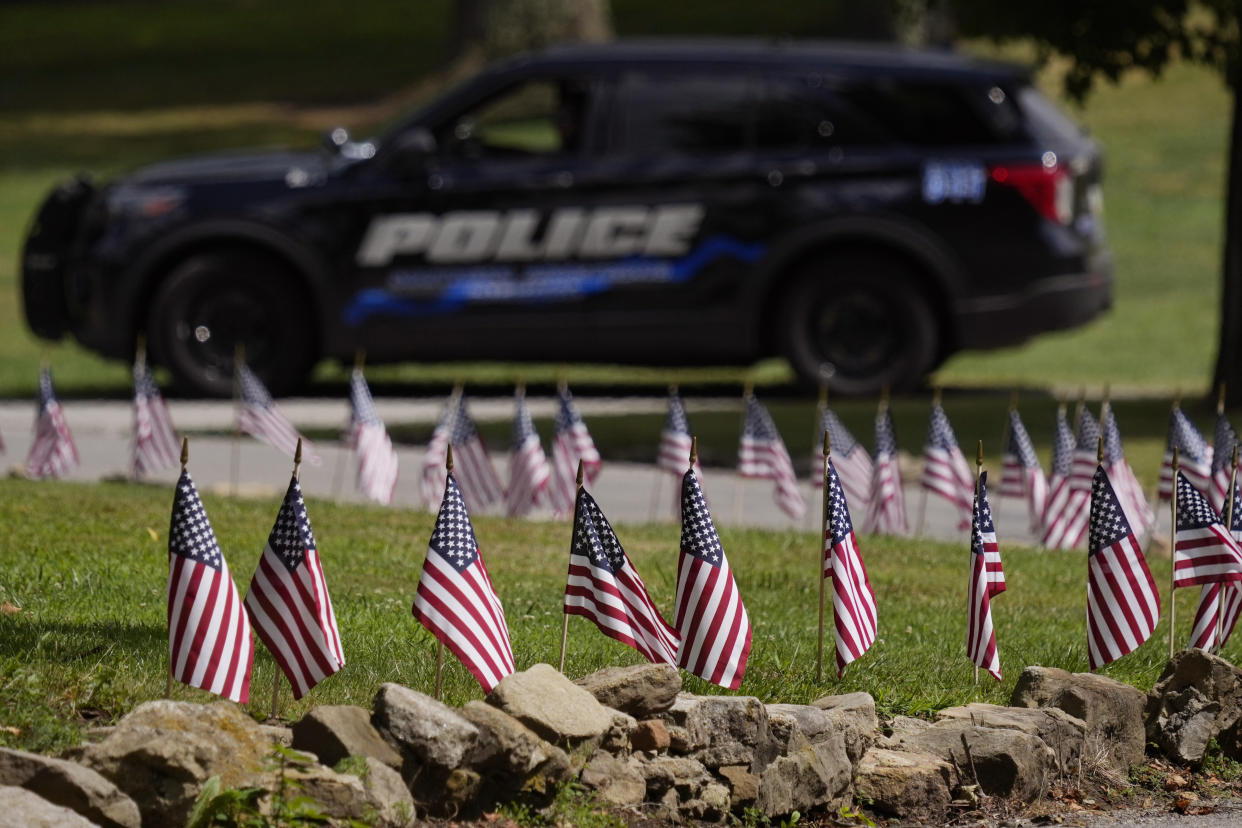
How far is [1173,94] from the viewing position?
32875 mm

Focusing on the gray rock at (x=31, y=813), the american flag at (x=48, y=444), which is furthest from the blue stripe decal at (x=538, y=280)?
the gray rock at (x=31, y=813)

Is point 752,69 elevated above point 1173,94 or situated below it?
below

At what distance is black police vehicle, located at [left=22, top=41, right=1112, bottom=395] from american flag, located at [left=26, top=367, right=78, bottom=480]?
331 centimetres

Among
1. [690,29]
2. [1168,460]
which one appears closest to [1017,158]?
[1168,460]

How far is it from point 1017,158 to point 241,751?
983cm

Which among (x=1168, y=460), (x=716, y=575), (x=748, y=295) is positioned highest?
(x=748, y=295)

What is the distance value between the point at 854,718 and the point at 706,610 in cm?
57

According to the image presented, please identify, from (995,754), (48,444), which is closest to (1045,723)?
(995,754)

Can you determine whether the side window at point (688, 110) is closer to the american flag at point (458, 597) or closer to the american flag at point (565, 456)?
the american flag at point (565, 456)

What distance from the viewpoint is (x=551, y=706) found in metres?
6.06

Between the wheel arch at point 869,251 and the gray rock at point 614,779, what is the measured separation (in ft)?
27.7

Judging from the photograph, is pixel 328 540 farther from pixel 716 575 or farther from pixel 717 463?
pixel 717 463

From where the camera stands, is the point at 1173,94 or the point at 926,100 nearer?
the point at 926,100

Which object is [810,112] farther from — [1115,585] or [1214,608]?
[1115,585]
